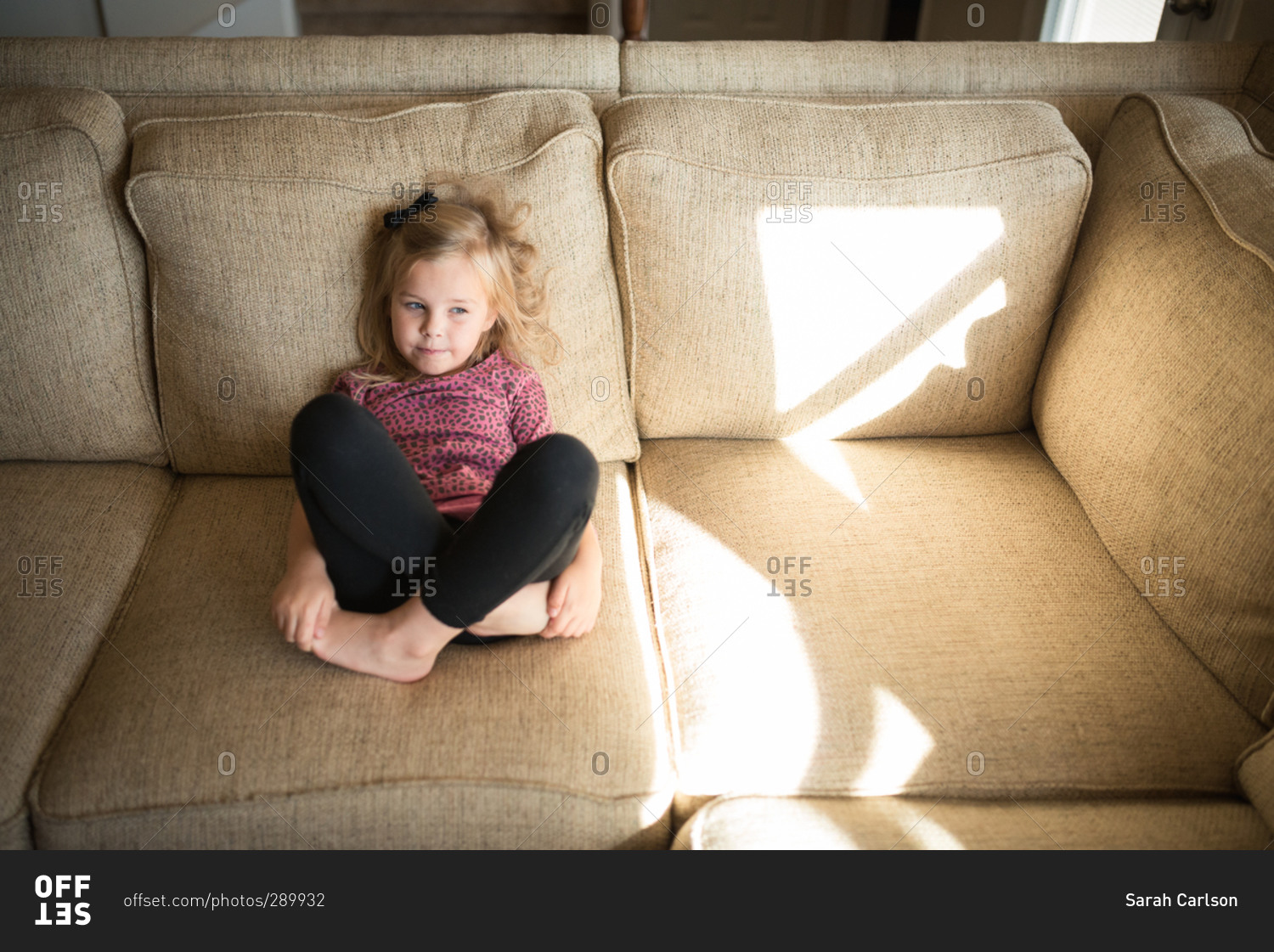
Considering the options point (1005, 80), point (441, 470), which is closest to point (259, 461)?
point (441, 470)

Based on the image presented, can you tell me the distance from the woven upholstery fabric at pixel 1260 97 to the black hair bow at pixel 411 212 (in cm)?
133

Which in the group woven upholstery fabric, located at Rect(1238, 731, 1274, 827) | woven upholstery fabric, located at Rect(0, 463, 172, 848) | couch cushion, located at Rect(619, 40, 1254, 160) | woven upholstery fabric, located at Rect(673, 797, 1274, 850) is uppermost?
couch cushion, located at Rect(619, 40, 1254, 160)

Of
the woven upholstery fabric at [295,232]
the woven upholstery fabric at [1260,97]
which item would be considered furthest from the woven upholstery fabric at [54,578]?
the woven upholstery fabric at [1260,97]

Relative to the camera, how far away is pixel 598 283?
1.35m

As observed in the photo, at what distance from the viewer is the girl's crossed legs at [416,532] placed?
0.97m

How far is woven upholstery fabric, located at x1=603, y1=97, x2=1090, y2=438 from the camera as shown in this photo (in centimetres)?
130

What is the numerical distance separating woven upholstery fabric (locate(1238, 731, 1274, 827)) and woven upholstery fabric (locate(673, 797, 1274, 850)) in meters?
0.02

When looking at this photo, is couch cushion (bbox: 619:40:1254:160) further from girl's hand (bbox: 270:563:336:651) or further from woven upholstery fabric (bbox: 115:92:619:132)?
girl's hand (bbox: 270:563:336:651)

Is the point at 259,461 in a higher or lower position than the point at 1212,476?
lower

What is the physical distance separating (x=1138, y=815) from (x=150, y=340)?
1.45 metres

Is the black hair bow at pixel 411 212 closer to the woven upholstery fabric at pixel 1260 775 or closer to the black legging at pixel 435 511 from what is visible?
the black legging at pixel 435 511

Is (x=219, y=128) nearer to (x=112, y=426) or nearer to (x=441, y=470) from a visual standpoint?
(x=112, y=426)
